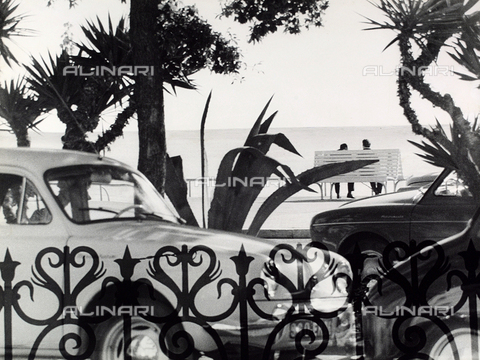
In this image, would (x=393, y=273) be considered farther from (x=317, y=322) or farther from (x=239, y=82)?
(x=239, y=82)

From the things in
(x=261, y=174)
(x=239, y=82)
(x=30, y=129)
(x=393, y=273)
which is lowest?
(x=393, y=273)

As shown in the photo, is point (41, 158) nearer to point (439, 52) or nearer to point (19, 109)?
point (19, 109)

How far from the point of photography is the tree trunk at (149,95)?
12.3 feet

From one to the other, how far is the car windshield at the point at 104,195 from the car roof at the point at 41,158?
4 cm

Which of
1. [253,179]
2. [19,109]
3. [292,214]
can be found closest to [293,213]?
[292,214]

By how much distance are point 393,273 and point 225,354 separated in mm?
1035

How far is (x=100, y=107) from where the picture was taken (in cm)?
383

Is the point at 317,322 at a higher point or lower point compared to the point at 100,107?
lower

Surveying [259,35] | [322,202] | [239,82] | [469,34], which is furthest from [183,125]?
[469,34]

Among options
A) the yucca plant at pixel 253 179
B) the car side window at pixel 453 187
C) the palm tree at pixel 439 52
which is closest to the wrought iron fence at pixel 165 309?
the yucca plant at pixel 253 179

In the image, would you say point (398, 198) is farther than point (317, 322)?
Yes

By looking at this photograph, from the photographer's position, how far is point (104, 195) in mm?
3514

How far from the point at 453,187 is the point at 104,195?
200cm

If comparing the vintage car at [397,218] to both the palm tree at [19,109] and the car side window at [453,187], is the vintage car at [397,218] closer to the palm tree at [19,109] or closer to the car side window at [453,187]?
the car side window at [453,187]
